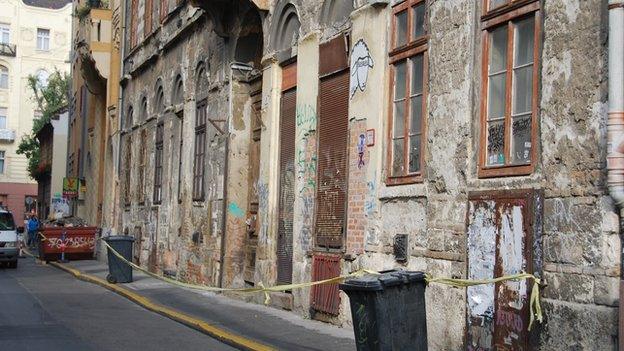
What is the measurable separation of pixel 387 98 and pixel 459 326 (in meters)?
3.30

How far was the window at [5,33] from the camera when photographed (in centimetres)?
6531

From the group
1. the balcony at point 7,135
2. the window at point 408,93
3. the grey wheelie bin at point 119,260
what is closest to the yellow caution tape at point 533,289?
the window at point 408,93

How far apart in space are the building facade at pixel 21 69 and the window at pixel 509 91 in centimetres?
6124

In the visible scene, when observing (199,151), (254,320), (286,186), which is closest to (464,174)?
(254,320)

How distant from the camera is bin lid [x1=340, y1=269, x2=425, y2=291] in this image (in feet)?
22.4

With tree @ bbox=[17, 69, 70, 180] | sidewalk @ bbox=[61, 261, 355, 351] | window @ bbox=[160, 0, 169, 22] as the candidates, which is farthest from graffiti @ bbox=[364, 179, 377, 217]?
tree @ bbox=[17, 69, 70, 180]

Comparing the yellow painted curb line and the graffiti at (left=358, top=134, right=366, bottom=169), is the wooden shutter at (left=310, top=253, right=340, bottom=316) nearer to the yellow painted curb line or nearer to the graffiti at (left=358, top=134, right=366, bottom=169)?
the graffiti at (left=358, top=134, right=366, bottom=169)

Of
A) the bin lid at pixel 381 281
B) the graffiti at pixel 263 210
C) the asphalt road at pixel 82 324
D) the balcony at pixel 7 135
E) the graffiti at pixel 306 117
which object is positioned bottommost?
the asphalt road at pixel 82 324

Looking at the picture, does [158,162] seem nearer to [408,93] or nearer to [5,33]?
[408,93]

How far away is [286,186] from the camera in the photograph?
1418cm

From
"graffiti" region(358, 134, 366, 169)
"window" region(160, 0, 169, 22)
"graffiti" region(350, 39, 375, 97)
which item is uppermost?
"window" region(160, 0, 169, 22)

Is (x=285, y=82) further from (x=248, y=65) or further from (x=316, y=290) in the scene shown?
(x=316, y=290)

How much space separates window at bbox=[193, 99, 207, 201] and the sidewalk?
226cm

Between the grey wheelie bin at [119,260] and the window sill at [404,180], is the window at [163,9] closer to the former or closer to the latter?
the grey wheelie bin at [119,260]
